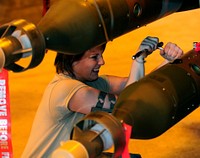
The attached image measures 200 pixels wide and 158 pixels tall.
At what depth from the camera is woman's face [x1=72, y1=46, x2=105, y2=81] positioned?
1.29 metres

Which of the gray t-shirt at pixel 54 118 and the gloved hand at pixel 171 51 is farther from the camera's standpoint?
the gray t-shirt at pixel 54 118

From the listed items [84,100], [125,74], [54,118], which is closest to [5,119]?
[54,118]

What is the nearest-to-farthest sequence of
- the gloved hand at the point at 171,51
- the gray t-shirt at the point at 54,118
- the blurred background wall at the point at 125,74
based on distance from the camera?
the gloved hand at the point at 171,51
the gray t-shirt at the point at 54,118
the blurred background wall at the point at 125,74

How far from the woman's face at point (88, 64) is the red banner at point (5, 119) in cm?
19

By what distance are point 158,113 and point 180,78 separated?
12cm

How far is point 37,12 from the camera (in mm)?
3662

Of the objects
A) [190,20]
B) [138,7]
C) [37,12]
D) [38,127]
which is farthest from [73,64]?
[37,12]

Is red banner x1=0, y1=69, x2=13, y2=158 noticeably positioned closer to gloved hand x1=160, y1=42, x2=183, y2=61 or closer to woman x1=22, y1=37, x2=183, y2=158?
woman x1=22, y1=37, x2=183, y2=158

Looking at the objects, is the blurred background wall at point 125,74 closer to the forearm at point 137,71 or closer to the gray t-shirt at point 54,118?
the gray t-shirt at point 54,118

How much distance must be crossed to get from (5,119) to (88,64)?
13.7 inches

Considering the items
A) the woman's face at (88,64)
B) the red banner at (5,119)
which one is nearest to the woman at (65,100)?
the woman's face at (88,64)

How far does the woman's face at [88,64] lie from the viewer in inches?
50.8

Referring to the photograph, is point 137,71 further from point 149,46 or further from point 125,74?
point 125,74

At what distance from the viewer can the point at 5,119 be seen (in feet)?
4.85
